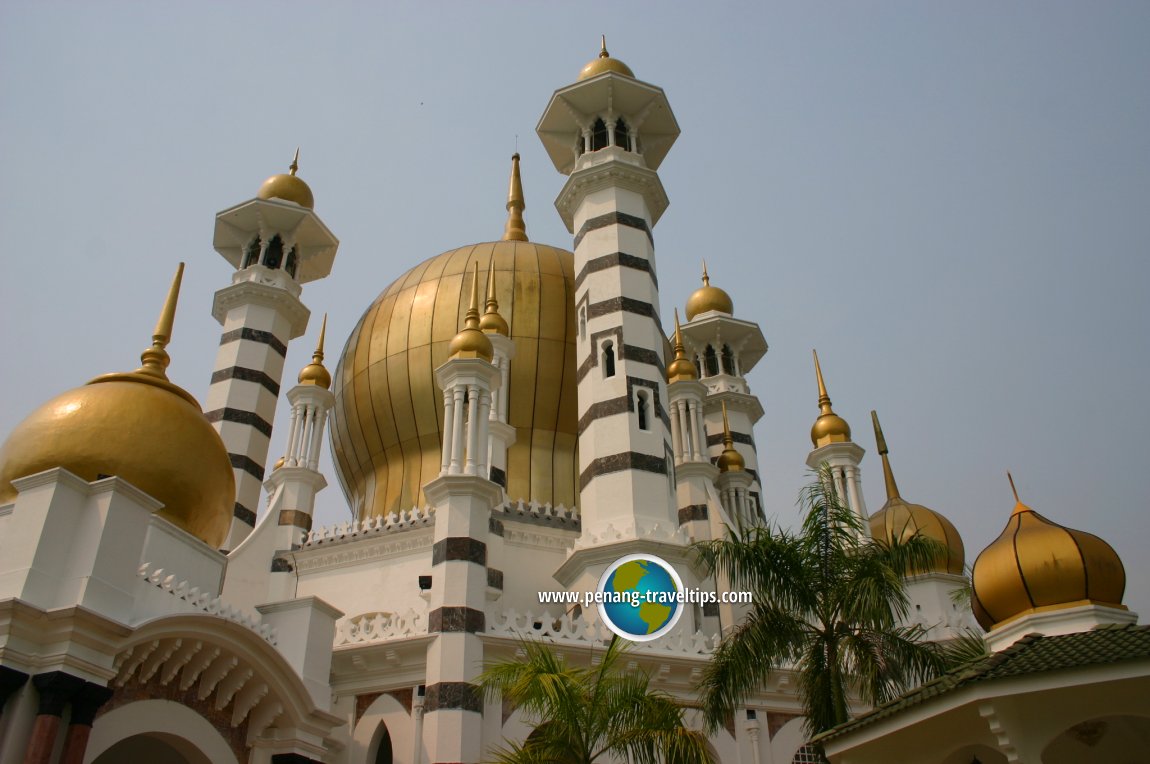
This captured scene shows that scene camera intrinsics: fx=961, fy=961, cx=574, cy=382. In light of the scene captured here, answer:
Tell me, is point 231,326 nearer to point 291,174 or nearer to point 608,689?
point 291,174

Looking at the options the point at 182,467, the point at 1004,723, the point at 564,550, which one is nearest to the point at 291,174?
the point at 564,550

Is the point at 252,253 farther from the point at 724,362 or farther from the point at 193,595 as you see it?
the point at 193,595

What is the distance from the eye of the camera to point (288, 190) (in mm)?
25500

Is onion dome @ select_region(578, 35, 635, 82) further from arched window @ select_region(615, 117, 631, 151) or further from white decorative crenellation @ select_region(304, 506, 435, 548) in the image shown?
white decorative crenellation @ select_region(304, 506, 435, 548)

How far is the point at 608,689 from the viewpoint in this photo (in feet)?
32.3

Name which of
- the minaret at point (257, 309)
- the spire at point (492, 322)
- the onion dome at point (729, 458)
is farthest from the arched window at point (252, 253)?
the onion dome at point (729, 458)

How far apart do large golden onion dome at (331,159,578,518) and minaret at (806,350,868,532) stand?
232 inches

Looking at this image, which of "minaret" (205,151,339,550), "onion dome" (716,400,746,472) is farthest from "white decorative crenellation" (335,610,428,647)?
"onion dome" (716,400,746,472)

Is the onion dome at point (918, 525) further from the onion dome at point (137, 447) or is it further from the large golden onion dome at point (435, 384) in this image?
the onion dome at point (137, 447)

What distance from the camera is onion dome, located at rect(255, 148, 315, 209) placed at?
83.0 ft

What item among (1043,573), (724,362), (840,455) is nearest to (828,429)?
(840,455)

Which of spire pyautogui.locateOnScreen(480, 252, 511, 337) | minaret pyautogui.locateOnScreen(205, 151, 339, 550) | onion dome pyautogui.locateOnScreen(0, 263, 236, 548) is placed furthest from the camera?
minaret pyautogui.locateOnScreen(205, 151, 339, 550)

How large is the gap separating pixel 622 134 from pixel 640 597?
11868 millimetres

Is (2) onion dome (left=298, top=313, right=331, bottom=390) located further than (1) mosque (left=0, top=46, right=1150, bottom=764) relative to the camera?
Yes
